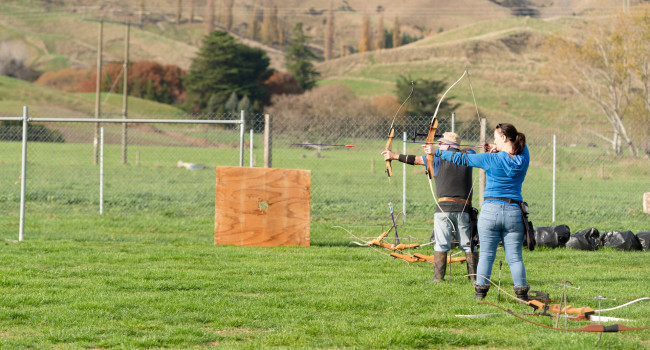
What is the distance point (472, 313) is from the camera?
6.93 m

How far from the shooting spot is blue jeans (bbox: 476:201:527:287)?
702 centimetres

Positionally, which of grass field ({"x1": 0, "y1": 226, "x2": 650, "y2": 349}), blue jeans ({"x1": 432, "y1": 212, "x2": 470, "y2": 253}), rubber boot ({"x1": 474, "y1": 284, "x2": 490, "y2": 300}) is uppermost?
blue jeans ({"x1": 432, "y1": 212, "x2": 470, "y2": 253})

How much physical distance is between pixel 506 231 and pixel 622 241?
17.4 ft

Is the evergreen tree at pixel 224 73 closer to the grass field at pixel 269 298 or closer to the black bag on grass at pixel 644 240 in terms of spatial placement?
the black bag on grass at pixel 644 240

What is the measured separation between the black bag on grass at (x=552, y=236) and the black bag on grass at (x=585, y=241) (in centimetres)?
10

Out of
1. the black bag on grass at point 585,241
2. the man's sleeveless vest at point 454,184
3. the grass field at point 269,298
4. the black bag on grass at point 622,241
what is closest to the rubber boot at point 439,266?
the grass field at point 269,298

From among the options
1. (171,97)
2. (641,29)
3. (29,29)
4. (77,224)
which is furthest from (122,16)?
(77,224)

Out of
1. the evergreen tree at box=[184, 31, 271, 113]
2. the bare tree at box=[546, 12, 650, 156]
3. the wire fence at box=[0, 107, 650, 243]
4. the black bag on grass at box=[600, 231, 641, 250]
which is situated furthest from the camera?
the evergreen tree at box=[184, 31, 271, 113]

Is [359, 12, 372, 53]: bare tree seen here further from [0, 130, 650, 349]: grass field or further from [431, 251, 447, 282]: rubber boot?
[431, 251, 447, 282]: rubber boot

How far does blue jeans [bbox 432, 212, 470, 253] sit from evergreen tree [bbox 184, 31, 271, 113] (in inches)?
3127

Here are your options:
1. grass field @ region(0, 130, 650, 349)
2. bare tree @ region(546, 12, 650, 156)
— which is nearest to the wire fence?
grass field @ region(0, 130, 650, 349)

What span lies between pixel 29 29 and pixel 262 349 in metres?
178

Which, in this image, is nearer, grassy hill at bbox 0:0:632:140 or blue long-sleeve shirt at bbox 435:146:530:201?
blue long-sleeve shirt at bbox 435:146:530:201

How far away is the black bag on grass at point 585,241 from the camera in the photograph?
38.1ft
